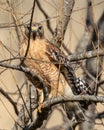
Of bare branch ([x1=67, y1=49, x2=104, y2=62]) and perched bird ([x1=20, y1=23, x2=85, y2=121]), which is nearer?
bare branch ([x1=67, y1=49, x2=104, y2=62])

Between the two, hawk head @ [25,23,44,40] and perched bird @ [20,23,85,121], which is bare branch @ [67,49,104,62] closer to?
perched bird @ [20,23,85,121]

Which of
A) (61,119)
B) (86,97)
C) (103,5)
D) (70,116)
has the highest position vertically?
(103,5)

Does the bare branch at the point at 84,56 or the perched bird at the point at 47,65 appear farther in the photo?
the perched bird at the point at 47,65

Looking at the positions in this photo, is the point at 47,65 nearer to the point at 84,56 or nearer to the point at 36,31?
the point at 36,31

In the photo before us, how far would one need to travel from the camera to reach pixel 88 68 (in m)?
4.93

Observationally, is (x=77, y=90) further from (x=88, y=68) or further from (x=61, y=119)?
(x=61, y=119)

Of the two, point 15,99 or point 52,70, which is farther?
point 15,99

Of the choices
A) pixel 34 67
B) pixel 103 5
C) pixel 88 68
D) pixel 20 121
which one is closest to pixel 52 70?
pixel 34 67

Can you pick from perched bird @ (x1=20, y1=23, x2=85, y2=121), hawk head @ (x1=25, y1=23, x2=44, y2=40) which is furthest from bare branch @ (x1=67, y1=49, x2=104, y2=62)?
hawk head @ (x1=25, y1=23, x2=44, y2=40)

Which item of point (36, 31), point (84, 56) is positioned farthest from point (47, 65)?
point (84, 56)

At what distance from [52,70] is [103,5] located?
1811mm

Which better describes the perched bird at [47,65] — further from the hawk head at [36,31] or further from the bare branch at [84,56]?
the bare branch at [84,56]

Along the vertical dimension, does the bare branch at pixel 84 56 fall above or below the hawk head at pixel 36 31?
below

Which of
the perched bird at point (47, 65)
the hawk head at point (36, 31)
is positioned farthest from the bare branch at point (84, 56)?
the hawk head at point (36, 31)
